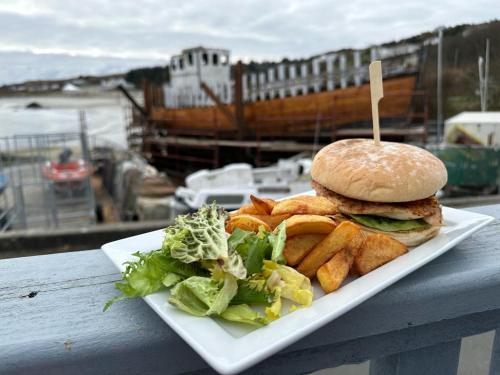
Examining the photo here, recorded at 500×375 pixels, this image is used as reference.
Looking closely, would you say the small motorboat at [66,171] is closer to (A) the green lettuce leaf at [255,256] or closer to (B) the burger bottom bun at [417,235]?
(B) the burger bottom bun at [417,235]

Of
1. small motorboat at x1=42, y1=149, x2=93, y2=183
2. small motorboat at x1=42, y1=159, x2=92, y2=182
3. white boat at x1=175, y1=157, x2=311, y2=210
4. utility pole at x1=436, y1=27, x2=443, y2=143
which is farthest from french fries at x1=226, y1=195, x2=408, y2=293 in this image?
small motorboat at x1=42, y1=159, x2=92, y2=182

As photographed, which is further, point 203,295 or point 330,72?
point 330,72

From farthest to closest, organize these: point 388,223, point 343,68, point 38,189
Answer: point 343,68
point 38,189
point 388,223

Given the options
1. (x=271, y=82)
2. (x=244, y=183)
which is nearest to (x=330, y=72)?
(x=271, y=82)

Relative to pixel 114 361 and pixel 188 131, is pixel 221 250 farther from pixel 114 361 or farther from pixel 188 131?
pixel 188 131

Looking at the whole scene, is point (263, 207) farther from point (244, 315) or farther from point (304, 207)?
point (244, 315)

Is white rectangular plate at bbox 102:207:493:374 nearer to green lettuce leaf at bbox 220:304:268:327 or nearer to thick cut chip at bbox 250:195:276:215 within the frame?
green lettuce leaf at bbox 220:304:268:327

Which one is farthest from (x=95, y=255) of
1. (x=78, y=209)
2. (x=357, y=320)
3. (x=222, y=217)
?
(x=78, y=209)

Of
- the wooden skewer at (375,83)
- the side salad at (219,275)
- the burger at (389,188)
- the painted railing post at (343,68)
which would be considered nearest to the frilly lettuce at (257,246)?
the side salad at (219,275)
